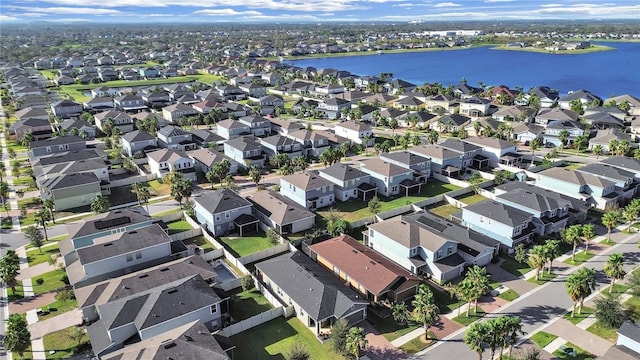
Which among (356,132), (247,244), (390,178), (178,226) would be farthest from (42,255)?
(356,132)

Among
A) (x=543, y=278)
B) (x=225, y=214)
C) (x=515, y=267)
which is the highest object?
(x=225, y=214)

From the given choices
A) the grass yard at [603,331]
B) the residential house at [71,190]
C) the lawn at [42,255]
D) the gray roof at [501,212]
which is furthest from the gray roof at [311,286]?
the residential house at [71,190]

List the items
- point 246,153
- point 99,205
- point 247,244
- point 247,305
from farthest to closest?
point 246,153 → point 99,205 → point 247,244 → point 247,305

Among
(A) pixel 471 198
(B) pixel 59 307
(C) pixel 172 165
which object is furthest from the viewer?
(C) pixel 172 165

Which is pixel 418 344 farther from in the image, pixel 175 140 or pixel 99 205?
pixel 175 140

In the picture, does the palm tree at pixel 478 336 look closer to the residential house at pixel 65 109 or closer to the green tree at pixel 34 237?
the green tree at pixel 34 237

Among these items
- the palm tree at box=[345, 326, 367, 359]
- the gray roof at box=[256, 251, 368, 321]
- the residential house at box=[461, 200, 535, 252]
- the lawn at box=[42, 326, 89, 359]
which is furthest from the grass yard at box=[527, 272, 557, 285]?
the lawn at box=[42, 326, 89, 359]

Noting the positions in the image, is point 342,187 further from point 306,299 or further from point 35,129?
point 35,129
